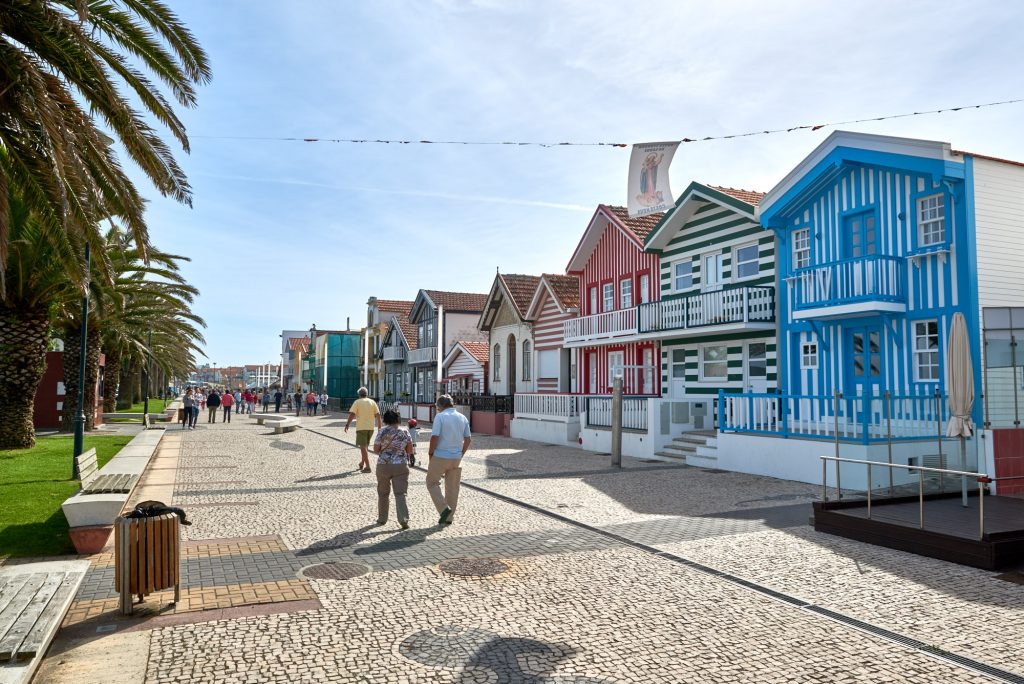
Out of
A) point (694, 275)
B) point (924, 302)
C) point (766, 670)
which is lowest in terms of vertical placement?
point (766, 670)

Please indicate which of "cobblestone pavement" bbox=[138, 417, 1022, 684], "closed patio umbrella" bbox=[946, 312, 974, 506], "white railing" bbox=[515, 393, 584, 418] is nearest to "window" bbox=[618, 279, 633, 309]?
"white railing" bbox=[515, 393, 584, 418]

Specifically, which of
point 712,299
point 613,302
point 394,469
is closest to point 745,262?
point 712,299

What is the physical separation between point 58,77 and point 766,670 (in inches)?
386

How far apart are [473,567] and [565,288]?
74.4ft

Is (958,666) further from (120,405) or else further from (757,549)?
(120,405)

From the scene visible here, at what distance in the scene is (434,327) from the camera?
44188 mm

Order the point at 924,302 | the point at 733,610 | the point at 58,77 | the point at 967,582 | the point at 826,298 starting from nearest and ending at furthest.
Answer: the point at 733,610
the point at 967,582
the point at 58,77
the point at 924,302
the point at 826,298

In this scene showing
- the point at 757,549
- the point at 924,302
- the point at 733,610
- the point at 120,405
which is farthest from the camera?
the point at 120,405

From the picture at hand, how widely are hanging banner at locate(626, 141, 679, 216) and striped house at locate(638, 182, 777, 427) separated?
333 cm

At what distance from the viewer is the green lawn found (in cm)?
791

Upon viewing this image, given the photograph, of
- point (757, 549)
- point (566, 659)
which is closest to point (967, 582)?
point (757, 549)

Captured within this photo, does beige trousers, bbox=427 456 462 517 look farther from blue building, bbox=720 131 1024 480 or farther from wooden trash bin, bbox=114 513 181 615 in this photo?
blue building, bbox=720 131 1024 480

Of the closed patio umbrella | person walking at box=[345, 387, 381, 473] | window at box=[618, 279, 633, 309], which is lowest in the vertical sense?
person walking at box=[345, 387, 381, 473]

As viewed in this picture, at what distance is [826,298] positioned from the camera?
15805 mm
